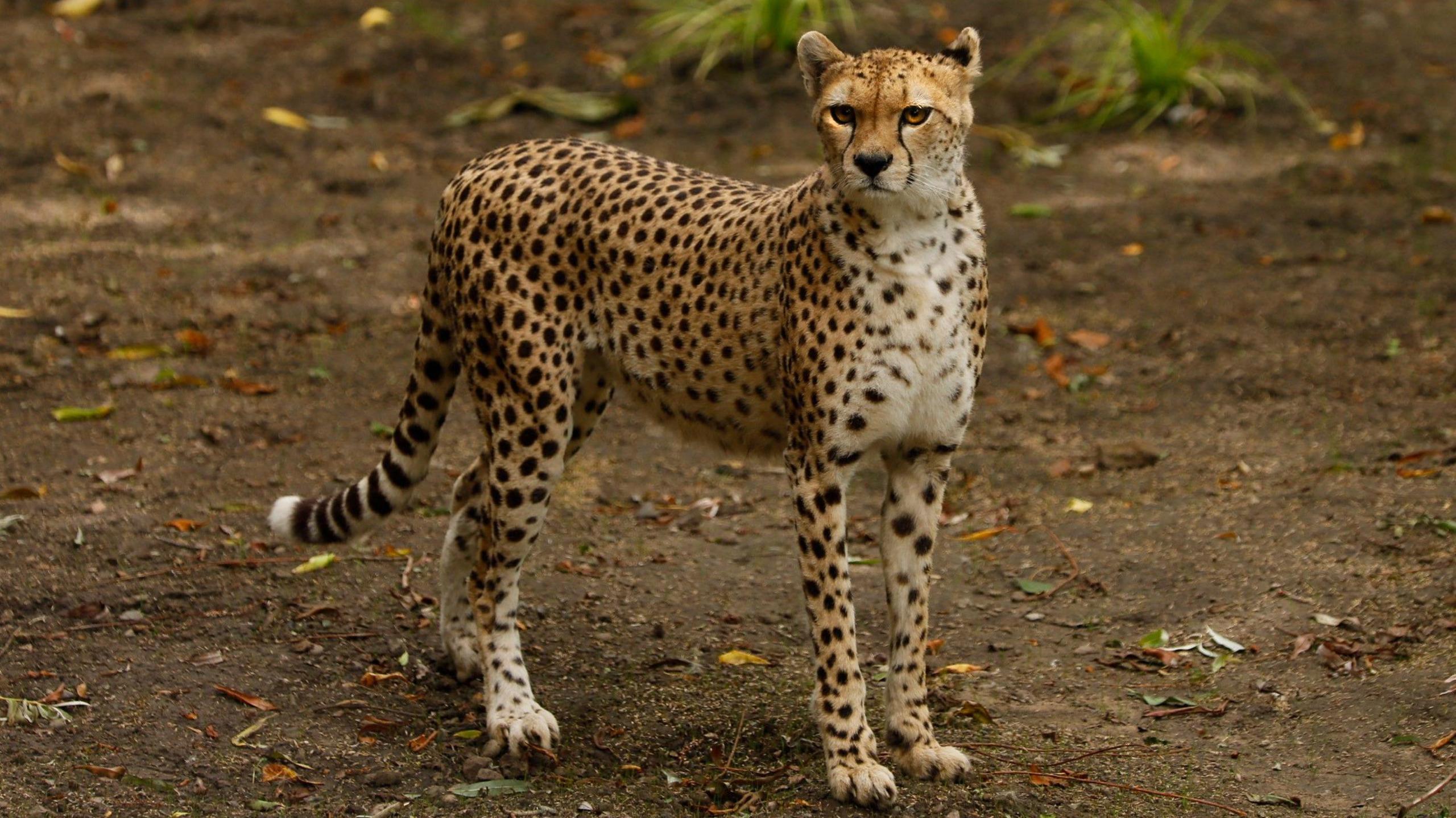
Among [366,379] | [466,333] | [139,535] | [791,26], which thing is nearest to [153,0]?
[791,26]

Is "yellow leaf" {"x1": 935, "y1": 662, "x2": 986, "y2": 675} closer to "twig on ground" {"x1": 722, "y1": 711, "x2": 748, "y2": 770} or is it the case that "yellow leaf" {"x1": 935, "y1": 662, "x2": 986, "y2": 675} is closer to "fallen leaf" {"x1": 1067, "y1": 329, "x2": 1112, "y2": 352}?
"twig on ground" {"x1": 722, "y1": 711, "x2": 748, "y2": 770}

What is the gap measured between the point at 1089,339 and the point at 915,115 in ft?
13.4

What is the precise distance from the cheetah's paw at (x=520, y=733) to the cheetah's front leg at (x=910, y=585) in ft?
3.31

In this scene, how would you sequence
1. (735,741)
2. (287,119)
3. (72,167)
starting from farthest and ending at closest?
(287,119) < (72,167) < (735,741)

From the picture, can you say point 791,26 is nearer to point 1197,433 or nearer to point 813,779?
point 1197,433

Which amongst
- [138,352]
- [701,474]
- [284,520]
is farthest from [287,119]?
[284,520]

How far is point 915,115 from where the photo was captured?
4219 millimetres

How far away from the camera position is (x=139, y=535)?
5.97 metres

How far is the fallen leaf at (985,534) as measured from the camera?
6441 millimetres

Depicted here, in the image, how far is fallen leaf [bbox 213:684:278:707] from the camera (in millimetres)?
4930

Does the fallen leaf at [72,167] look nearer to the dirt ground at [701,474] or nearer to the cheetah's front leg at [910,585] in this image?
the dirt ground at [701,474]

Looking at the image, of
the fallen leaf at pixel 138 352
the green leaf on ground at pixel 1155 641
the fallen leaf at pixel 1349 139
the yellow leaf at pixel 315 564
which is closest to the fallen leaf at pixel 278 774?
the yellow leaf at pixel 315 564

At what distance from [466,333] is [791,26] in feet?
22.0

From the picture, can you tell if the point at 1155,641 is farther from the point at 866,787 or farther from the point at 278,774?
the point at 278,774
